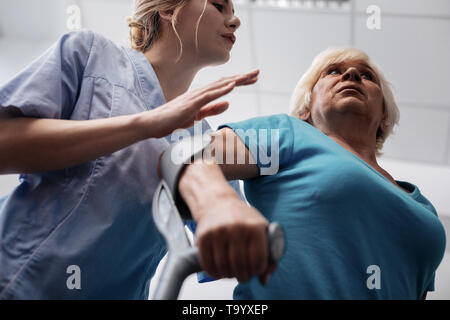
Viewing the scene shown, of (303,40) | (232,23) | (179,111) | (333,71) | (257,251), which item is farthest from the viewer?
(303,40)

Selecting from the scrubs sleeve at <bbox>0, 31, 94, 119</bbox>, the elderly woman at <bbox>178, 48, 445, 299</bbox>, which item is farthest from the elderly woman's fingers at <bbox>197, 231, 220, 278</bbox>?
the scrubs sleeve at <bbox>0, 31, 94, 119</bbox>

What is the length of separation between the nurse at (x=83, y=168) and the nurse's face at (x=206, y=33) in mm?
151

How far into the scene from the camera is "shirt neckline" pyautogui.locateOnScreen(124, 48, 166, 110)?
2.64ft

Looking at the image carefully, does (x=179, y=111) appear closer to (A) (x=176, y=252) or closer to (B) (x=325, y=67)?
(A) (x=176, y=252)

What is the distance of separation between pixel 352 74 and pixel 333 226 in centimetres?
45

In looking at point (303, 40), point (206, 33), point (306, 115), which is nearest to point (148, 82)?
point (206, 33)

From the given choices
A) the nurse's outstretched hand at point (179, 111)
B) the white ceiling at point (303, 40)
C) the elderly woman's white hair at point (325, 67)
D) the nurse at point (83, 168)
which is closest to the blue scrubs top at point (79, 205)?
the nurse at point (83, 168)

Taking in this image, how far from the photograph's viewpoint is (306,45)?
2.24 metres

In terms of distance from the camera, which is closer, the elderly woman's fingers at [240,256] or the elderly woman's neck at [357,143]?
the elderly woman's fingers at [240,256]

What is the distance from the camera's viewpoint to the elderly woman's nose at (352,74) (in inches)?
37.9

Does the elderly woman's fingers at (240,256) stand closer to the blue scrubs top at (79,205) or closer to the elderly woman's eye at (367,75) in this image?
the blue scrubs top at (79,205)

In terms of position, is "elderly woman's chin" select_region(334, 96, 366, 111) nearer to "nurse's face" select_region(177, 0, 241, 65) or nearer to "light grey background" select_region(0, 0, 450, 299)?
"nurse's face" select_region(177, 0, 241, 65)

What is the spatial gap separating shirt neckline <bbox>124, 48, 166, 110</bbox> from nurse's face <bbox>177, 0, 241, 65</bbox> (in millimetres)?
93

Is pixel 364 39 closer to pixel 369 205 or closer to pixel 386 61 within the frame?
pixel 386 61
